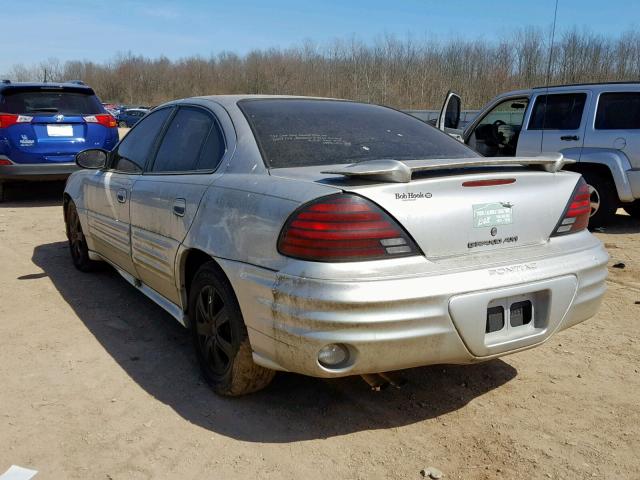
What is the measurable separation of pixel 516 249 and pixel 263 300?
117cm


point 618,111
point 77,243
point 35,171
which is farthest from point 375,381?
point 35,171

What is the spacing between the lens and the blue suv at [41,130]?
891 centimetres

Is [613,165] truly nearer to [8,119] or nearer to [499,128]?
[499,128]

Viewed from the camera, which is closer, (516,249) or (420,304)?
(420,304)

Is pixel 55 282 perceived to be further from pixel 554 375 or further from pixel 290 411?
pixel 554 375

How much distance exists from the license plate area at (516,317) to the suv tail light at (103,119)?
27.1ft

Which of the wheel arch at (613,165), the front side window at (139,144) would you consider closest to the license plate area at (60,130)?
the front side window at (139,144)

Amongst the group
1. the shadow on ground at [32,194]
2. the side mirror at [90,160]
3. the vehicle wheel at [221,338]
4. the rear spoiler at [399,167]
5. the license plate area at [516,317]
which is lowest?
the shadow on ground at [32,194]

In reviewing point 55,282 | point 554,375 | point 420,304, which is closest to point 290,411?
point 420,304

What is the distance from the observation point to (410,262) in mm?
2535

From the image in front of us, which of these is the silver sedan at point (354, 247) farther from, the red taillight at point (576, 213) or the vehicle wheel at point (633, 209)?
the vehicle wheel at point (633, 209)

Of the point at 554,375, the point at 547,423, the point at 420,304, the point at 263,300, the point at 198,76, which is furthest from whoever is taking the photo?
the point at 198,76

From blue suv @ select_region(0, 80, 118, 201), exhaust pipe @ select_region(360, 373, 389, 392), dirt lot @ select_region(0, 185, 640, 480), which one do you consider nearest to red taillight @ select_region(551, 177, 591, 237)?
dirt lot @ select_region(0, 185, 640, 480)

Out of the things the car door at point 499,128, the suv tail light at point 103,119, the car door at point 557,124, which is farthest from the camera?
the suv tail light at point 103,119
